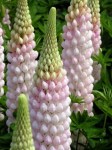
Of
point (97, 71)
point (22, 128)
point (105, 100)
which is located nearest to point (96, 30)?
point (97, 71)

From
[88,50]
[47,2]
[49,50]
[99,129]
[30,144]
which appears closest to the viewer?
[30,144]

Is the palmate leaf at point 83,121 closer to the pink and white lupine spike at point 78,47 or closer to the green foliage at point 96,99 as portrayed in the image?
the green foliage at point 96,99

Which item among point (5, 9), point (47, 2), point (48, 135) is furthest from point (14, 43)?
point (47, 2)

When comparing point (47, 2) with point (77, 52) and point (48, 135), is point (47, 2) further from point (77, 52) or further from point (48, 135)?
point (48, 135)

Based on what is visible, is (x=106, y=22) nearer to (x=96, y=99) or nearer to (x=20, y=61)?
(x=96, y=99)

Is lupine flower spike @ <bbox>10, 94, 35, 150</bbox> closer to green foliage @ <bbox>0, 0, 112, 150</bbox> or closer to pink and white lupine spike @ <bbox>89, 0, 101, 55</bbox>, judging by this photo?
green foliage @ <bbox>0, 0, 112, 150</bbox>

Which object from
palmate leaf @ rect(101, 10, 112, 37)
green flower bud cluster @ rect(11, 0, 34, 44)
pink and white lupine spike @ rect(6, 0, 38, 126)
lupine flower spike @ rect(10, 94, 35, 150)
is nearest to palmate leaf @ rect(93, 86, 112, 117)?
pink and white lupine spike @ rect(6, 0, 38, 126)
